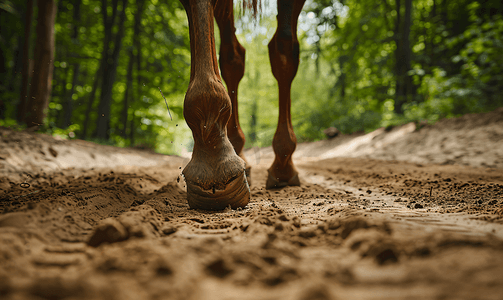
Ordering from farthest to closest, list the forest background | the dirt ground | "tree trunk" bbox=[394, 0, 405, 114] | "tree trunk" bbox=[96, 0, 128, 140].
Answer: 1. "tree trunk" bbox=[394, 0, 405, 114]
2. "tree trunk" bbox=[96, 0, 128, 140]
3. the forest background
4. the dirt ground

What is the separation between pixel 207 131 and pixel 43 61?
6101 millimetres

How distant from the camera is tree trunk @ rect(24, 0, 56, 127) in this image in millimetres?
5309

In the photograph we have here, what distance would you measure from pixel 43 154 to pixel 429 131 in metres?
7.80

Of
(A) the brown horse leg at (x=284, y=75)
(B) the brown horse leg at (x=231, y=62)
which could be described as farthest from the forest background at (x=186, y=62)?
(A) the brown horse leg at (x=284, y=75)

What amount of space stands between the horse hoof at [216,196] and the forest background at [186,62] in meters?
5.35

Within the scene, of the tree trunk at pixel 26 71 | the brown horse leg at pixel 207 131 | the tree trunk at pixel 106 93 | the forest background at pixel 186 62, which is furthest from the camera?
the tree trunk at pixel 106 93

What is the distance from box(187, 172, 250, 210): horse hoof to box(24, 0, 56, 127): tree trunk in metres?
5.44

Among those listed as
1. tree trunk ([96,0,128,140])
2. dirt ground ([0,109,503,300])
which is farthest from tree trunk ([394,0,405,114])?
tree trunk ([96,0,128,140])

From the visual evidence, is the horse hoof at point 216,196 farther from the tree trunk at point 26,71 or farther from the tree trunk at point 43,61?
the tree trunk at point 43,61

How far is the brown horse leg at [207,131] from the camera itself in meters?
1.64

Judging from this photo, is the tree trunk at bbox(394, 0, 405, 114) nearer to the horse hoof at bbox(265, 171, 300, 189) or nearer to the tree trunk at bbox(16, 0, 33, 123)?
the horse hoof at bbox(265, 171, 300, 189)

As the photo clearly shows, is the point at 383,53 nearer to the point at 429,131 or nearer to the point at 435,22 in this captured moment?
the point at 435,22

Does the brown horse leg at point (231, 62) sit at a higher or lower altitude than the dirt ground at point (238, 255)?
higher

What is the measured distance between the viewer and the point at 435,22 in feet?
31.4
